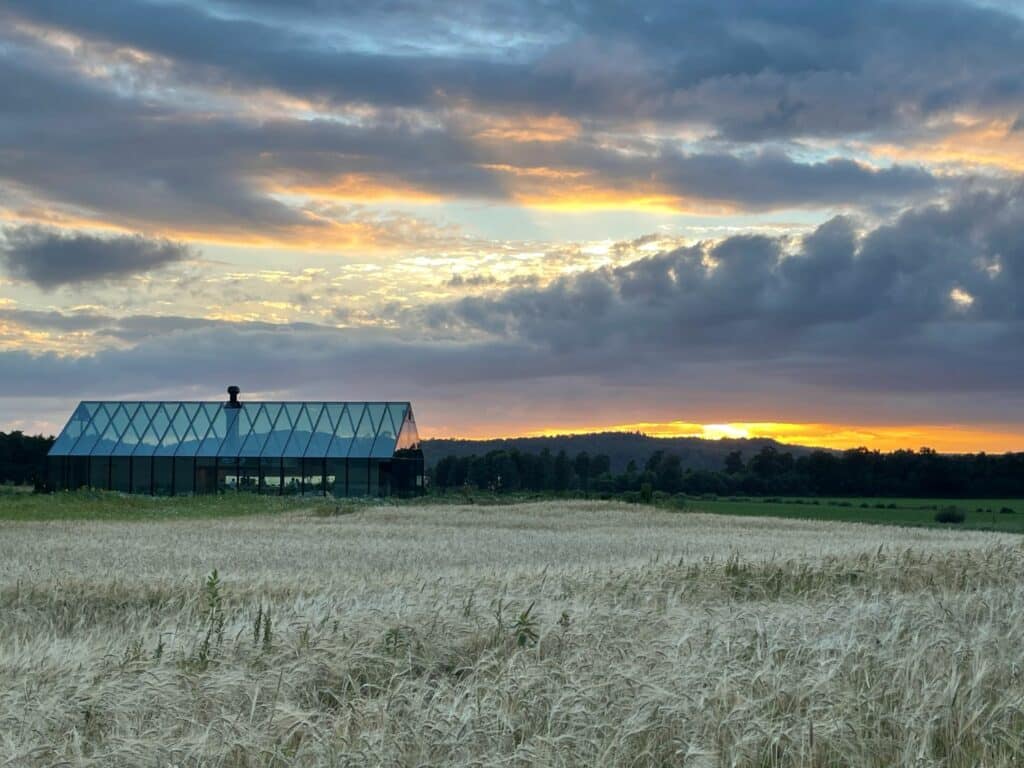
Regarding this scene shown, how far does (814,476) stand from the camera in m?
86.9

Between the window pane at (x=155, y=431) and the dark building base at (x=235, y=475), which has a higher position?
the window pane at (x=155, y=431)

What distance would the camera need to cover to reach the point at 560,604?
11.8 meters

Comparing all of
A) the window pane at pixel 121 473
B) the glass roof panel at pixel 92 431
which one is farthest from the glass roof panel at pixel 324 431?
the glass roof panel at pixel 92 431

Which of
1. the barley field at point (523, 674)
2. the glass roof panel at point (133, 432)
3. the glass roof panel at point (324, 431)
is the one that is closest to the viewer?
the barley field at point (523, 674)

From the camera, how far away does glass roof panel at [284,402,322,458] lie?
63.8 metres

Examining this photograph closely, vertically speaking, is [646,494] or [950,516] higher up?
[646,494]

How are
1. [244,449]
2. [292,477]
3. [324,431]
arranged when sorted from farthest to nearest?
[244,449], [324,431], [292,477]

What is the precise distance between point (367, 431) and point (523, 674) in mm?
56142

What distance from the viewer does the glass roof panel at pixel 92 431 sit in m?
65.6

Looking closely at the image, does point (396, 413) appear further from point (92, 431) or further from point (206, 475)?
point (92, 431)

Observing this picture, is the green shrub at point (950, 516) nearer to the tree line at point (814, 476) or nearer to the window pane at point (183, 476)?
the tree line at point (814, 476)

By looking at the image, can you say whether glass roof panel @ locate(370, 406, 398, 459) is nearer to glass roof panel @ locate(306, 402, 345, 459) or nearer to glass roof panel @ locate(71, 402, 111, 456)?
glass roof panel @ locate(306, 402, 345, 459)

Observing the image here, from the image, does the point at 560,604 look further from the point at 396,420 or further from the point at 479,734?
the point at 396,420

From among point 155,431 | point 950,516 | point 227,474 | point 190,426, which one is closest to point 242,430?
point 227,474
